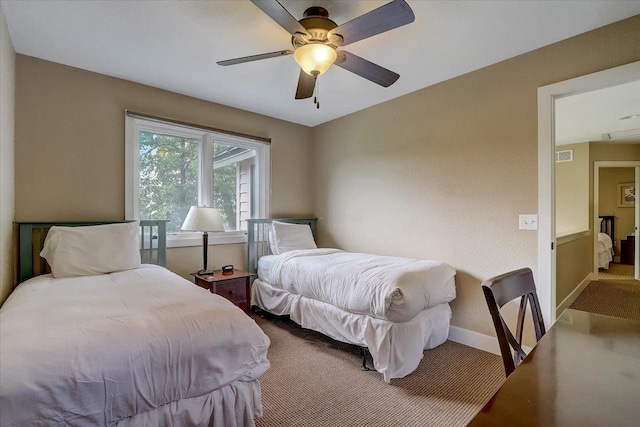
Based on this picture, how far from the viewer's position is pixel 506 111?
2.56m

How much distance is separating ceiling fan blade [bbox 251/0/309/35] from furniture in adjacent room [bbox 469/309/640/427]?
1783mm

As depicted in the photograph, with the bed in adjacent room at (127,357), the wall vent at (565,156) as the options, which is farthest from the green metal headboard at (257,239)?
the wall vent at (565,156)

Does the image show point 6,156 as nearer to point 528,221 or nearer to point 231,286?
point 231,286

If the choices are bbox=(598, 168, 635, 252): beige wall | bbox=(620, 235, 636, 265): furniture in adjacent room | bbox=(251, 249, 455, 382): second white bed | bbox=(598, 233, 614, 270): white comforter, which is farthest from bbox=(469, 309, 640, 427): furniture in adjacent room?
bbox=(598, 168, 635, 252): beige wall

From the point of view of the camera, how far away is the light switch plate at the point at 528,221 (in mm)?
2373

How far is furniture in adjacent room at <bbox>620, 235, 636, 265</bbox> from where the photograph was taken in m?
6.65

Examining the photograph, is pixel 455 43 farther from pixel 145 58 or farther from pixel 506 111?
pixel 145 58

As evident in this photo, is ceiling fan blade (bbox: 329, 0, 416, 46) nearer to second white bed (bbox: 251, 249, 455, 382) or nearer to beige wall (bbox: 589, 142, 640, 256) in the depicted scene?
second white bed (bbox: 251, 249, 455, 382)

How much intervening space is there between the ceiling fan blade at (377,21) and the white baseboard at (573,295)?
348 centimetres

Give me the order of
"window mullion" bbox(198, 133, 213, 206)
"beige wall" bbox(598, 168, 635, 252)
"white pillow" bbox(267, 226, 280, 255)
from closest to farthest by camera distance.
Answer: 1. "window mullion" bbox(198, 133, 213, 206)
2. "white pillow" bbox(267, 226, 280, 255)
3. "beige wall" bbox(598, 168, 635, 252)

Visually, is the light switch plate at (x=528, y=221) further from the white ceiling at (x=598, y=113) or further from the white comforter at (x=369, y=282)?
the white ceiling at (x=598, y=113)

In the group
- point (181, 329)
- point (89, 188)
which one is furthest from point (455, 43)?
point (89, 188)

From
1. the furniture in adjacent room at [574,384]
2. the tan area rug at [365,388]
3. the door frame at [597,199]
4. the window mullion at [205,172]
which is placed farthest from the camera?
the door frame at [597,199]

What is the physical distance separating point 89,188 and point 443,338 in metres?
3.48
